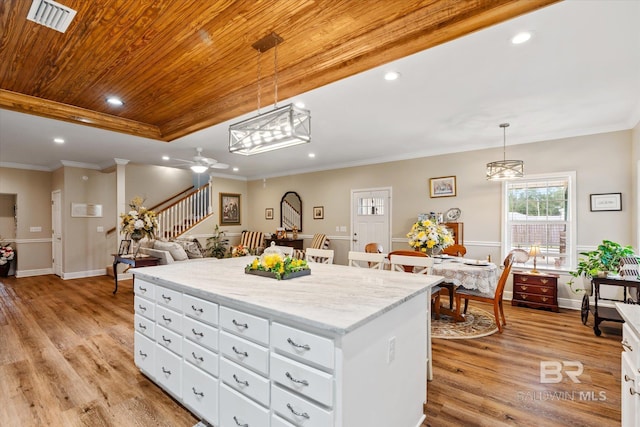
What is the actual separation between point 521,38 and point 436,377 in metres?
2.72

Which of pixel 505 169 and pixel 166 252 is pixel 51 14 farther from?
pixel 505 169

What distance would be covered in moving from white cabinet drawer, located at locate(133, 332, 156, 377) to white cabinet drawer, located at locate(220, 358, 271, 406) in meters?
0.99

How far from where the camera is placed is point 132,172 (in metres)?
8.21

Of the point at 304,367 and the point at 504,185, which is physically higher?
the point at 504,185

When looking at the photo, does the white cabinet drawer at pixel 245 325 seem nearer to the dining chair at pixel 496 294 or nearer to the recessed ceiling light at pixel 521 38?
the recessed ceiling light at pixel 521 38

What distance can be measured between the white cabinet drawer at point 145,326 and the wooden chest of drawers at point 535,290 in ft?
16.0

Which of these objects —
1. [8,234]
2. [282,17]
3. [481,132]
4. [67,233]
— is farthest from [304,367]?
[8,234]

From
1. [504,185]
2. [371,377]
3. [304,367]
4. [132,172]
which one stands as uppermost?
[132,172]

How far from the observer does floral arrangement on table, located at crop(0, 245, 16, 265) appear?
22.7ft

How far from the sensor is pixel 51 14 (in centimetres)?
202

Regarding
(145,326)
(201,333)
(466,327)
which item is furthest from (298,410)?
(466,327)

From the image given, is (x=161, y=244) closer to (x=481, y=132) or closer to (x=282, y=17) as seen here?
(x=282, y=17)

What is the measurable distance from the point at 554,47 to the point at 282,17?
2044 millimetres

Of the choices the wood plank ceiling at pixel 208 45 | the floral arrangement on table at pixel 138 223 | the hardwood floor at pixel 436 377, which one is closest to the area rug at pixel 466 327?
the hardwood floor at pixel 436 377
